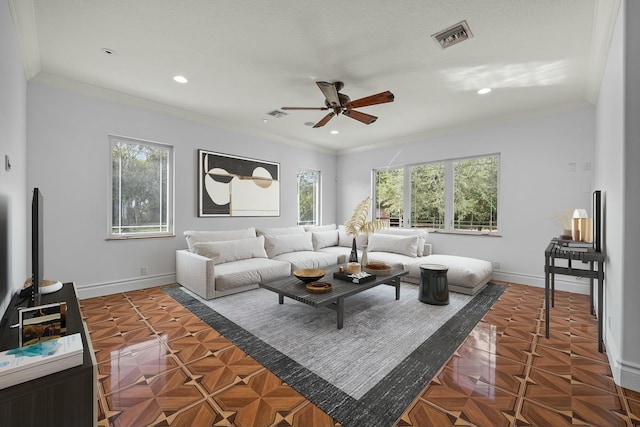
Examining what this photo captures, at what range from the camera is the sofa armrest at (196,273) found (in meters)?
3.48

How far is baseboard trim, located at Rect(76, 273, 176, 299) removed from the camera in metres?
3.55

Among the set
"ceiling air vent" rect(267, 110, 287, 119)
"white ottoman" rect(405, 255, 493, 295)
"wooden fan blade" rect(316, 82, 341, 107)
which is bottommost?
"white ottoman" rect(405, 255, 493, 295)

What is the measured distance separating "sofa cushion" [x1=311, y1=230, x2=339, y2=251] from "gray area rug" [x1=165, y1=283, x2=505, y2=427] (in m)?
1.91

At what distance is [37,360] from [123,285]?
3286 millimetres

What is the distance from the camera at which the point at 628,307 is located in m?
1.84

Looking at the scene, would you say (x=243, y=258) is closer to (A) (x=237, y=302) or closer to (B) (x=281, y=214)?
(A) (x=237, y=302)

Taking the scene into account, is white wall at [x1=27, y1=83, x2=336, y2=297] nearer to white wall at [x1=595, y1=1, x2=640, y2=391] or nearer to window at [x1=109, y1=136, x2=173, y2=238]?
window at [x1=109, y1=136, x2=173, y2=238]

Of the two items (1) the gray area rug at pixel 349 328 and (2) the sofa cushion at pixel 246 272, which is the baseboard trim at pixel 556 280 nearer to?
(1) the gray area rug at pixel 349 328

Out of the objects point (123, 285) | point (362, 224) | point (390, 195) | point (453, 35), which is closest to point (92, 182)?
point (123, 285)

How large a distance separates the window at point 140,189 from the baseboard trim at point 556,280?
5.29 meters

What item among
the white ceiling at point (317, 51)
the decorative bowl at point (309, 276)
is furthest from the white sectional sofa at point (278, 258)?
the white ceiling at point (317, 51)

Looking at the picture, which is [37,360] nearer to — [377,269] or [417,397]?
[417,397]

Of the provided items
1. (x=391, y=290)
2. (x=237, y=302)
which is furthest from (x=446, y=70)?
(x=237, y=302)

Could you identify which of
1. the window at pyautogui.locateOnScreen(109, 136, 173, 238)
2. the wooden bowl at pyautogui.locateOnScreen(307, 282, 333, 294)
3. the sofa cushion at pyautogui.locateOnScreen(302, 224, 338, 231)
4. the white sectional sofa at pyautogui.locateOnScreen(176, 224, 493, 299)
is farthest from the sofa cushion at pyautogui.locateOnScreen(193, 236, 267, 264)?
the wooden bowl at pyautogui.locateOnScreen(307, 282, 333, 294)
